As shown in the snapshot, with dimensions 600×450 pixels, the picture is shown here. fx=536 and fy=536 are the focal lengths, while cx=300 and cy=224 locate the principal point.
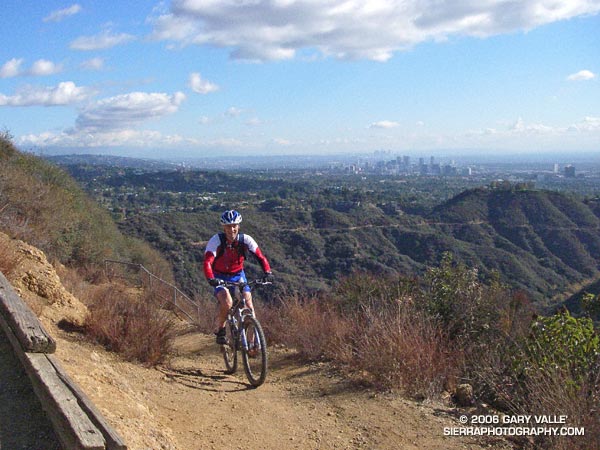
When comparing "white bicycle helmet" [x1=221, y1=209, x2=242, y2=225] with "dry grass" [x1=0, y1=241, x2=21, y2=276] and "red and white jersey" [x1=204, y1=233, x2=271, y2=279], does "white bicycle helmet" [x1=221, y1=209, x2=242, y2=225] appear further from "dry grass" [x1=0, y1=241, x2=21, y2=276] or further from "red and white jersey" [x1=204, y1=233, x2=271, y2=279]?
"dry grass" [x1=0, y1=241, x2=21, y2=276]

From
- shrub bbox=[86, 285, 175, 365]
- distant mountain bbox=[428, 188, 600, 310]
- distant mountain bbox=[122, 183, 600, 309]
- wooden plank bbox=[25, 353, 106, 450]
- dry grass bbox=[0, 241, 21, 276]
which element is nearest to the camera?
wooden plank bbox=[25, 353, 106, 450]

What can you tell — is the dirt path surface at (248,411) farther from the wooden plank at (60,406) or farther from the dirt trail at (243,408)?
the wooden plank at (60,406)

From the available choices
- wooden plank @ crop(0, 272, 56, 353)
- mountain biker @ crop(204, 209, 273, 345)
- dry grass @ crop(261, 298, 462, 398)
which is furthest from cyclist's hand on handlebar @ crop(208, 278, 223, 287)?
wooden plank @ crop(0, 272, 56, 353)

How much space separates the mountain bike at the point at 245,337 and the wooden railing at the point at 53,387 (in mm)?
2040

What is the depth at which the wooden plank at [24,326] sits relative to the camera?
3.61 m

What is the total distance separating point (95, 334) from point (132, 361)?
633mm

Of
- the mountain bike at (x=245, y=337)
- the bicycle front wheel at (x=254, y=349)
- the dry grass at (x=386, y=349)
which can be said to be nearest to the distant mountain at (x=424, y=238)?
the dry grass at (x=386, y=349)

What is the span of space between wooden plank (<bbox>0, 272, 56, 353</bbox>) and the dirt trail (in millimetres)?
412

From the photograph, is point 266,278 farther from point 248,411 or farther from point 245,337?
point 248,411

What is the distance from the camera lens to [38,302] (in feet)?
20.8

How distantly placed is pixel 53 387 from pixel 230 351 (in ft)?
10.4

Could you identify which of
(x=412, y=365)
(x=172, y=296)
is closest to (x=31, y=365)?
(x=412, y=365)

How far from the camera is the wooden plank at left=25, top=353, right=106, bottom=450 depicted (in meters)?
2.58

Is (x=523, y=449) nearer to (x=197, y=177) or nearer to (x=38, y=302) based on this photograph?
(x=38, y=302)
